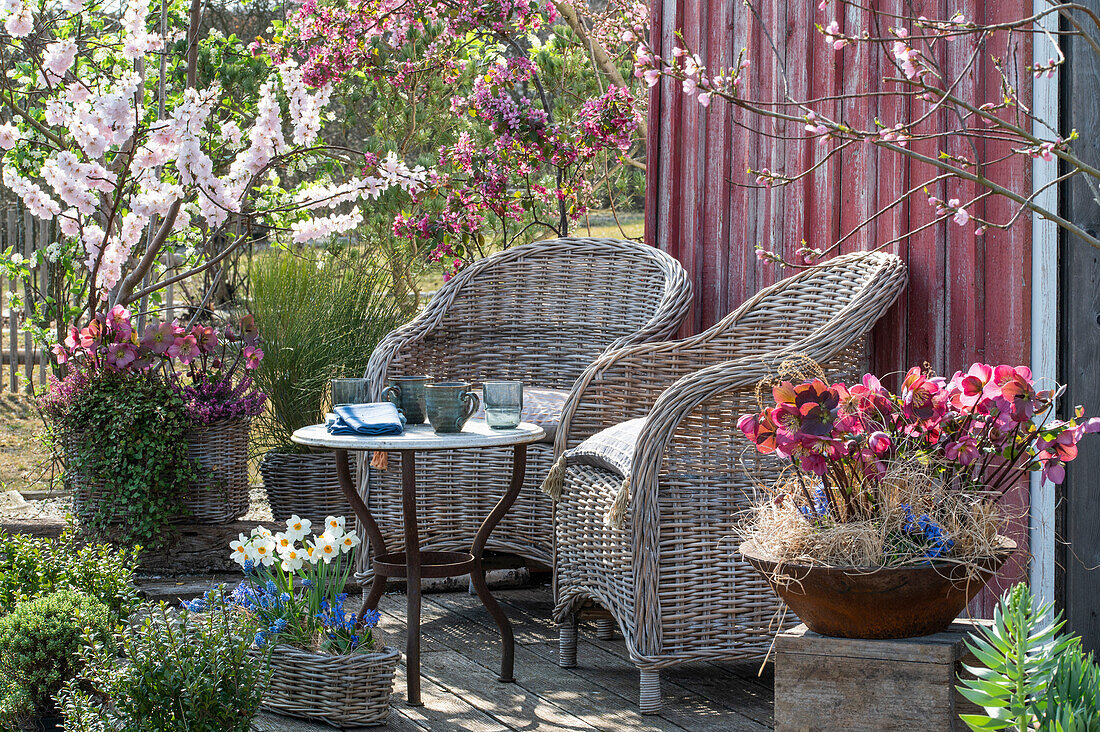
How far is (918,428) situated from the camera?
1.68m

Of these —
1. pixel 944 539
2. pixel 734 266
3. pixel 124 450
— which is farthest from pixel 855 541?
pixel 124 450

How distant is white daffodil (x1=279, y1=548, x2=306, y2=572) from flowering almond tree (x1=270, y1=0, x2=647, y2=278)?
6.61 ft

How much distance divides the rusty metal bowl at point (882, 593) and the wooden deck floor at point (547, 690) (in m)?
0.75

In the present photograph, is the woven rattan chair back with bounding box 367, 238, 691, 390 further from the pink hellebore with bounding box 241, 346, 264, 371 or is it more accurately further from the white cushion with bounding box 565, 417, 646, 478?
the white cushion with bounding box 565, 417, 646, 478

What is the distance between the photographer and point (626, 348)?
286cm

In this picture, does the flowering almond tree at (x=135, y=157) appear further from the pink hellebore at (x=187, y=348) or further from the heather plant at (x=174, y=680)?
the heather plant at (x=174, y=680)

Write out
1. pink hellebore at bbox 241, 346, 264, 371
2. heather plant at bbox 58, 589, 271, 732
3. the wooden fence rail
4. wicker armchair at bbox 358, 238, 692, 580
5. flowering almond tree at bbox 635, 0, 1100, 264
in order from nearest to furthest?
flowering almond tree at bbox 635, 0, 1100, 264 < heather plant at bbox 58, 589, 271, 732 < wicker armchair at bbox 358, 238, 692, 580 < pink hellebore at bbox 241, 346, 264, 371 < the wooden fence rail

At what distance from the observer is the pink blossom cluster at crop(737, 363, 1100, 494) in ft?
5.35

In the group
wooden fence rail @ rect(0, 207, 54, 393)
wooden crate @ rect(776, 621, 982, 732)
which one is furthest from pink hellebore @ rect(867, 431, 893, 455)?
wooden fence rail @ rect(0, 207, 54, 393)

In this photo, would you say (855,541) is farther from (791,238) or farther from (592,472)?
(791,238)

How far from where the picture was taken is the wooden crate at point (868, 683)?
62.9 inches

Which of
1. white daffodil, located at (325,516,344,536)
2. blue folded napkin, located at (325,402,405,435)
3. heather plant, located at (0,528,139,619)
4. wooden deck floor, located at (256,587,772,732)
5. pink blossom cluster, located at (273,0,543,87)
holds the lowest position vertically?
wooden deck floor, located at (256,587,772,732)

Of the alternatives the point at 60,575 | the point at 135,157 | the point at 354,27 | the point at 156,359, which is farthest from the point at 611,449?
the point at 354,27

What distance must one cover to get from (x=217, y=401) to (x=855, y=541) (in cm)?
252
